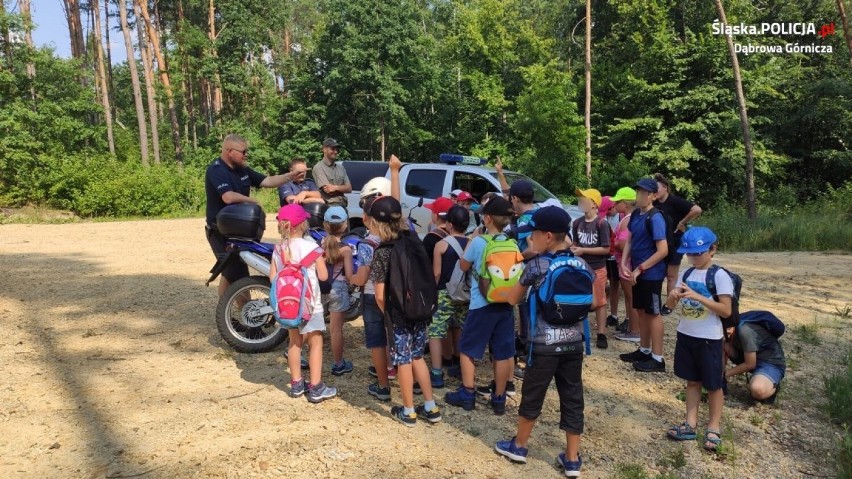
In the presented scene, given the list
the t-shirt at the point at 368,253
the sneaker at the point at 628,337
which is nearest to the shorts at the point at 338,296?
the t-shirt at the point at 368,253

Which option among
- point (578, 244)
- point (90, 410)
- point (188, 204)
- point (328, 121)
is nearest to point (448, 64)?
point (328, 121)

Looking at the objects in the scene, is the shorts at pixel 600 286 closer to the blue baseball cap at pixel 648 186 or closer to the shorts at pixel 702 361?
the blue baseball cap at pixel 648 186

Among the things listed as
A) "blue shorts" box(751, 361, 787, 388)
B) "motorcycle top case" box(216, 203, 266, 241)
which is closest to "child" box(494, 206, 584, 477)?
"blue shorts" box(751, 361, 787, 388)

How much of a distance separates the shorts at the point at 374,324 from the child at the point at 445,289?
18.6 inches

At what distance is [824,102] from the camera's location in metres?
22.0

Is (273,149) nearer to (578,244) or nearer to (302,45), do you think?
(302,45)

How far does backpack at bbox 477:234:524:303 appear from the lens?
3740mm

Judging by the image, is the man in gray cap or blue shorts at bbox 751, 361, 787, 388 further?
the man in gray cap

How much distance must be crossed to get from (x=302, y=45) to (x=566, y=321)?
142 feet

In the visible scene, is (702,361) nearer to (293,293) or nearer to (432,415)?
(432,415)

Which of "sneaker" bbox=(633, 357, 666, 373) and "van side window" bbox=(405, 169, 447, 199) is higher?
"van side window" bbox=(405, 169, 447, 199)

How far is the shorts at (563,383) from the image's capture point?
10.5 ft

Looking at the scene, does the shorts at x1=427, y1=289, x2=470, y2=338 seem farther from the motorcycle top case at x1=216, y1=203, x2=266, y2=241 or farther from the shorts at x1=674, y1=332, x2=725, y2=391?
the motorcycle top case at x1=216, y1=203, x2=266, y2=241

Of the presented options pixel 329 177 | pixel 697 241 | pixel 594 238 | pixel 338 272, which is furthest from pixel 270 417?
pixel 594 238
